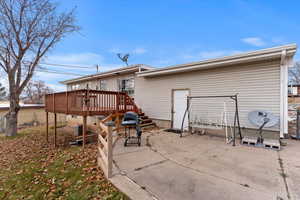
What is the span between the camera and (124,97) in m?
7.44

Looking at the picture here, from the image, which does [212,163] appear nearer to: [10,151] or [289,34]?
[10,151]

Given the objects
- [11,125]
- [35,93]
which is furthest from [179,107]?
[35,93]

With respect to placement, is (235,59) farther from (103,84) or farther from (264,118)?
(103,84)

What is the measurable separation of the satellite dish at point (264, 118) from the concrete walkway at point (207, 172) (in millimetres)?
828

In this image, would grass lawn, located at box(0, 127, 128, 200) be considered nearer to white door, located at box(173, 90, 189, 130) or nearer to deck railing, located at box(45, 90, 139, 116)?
deck railing, located at box(45, 90, 139, 116)

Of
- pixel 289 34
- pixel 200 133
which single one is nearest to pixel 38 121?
pixel 200 133

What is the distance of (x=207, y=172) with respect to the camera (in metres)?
2.99

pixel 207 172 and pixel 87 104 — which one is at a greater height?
pixel 87 104

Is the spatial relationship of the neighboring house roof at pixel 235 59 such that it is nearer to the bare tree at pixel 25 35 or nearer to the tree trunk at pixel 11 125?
the bare tree at pixel 25 35

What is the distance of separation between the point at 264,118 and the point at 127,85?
7.76m

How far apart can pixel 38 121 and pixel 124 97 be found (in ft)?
49.0

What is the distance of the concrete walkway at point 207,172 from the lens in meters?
2.30

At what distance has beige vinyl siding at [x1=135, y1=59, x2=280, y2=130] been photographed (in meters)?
5.19

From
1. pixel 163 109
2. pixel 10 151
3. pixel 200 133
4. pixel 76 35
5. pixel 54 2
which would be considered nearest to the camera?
pixel 10 151
